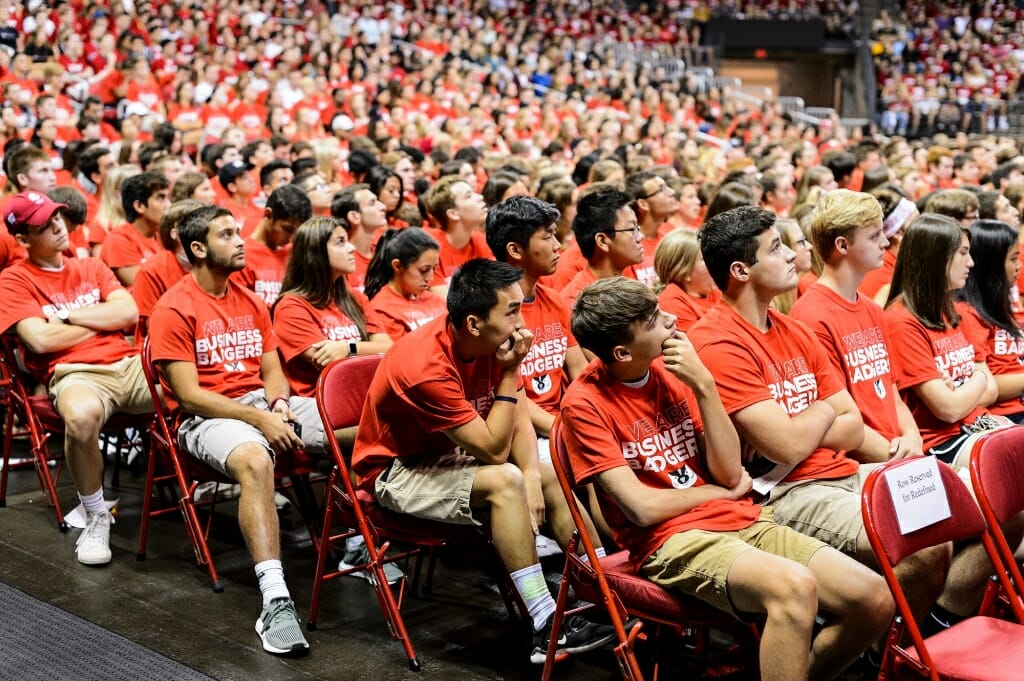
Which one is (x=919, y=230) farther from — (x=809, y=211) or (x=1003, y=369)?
(x=809, y=211)

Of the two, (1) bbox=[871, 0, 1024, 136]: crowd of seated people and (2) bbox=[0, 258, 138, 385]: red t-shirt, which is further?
(1) bbox=[871, 0, 1024, 136]: crowd of seated people

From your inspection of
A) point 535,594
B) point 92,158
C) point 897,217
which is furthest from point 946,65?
point 535,594

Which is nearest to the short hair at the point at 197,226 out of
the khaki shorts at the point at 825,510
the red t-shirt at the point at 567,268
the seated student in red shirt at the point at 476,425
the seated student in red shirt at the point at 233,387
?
the seated student in red shirt at the point at 233,387

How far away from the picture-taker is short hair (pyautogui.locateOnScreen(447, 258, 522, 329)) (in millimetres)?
3449

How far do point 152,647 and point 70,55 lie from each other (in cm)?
1044

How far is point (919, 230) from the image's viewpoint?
4.18 metres

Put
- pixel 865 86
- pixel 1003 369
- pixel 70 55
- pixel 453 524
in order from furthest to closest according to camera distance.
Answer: pixel 865 86 → pixel 70 55 → pixel 1003 369 → pixel 453 524

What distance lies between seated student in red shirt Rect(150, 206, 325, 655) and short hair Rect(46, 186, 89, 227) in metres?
1.40

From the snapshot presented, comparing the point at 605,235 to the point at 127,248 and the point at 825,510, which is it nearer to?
the point at 825,510

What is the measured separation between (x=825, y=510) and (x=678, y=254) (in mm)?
1654

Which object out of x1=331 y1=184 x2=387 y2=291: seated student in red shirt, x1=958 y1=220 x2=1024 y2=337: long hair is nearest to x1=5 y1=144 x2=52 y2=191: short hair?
x1=331 y1=184 x2=387 y2=291: seated student in red shirt

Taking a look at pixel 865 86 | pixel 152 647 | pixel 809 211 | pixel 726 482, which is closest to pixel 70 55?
pixel 809 211

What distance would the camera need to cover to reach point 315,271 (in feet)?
15.7

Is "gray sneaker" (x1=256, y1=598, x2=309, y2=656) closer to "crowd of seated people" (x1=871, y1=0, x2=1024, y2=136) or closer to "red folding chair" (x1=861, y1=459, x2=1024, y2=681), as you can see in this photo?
→ "red folding chair" (x1=861, y1=459, x2=1024, y2=681)
